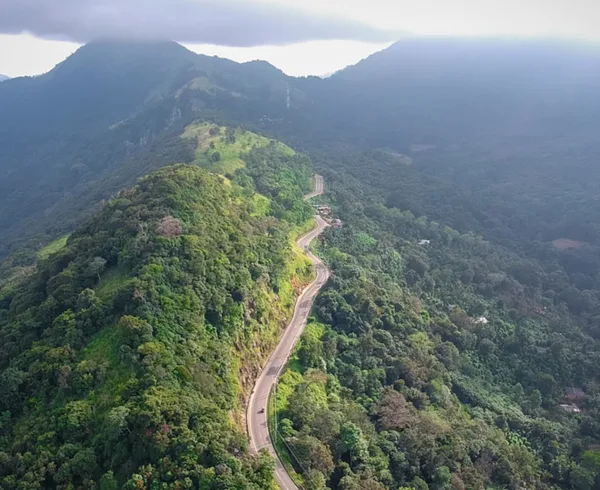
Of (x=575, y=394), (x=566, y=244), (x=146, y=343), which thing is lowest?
(x=566, y=244)

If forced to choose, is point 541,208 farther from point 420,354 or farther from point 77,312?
point 77,312

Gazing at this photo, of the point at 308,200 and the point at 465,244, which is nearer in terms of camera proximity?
the point at 308,200

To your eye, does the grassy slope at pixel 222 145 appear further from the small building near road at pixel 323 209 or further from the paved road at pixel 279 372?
the paved road at pixel 279 372

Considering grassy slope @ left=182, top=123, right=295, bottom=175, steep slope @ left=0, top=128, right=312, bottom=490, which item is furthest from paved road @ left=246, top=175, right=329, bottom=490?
grassy slope @ left=182, top=123, right=295, bottom=175

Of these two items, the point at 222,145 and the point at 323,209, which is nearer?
the point at 323,209

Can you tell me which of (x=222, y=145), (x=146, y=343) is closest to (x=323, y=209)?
(x=222, y=145)

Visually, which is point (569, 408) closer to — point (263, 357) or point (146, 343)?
point (263, 357)

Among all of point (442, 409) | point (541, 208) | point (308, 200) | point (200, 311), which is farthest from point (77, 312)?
A: point (541, 208)

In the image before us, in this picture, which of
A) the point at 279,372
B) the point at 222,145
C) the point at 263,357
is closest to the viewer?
the point at 279,372
